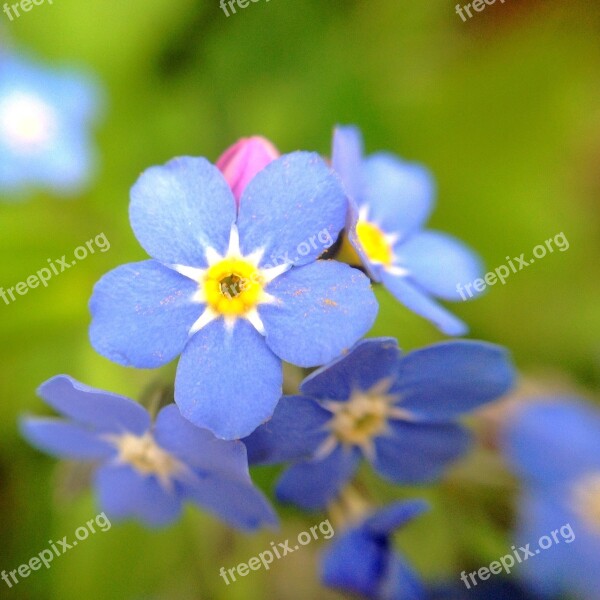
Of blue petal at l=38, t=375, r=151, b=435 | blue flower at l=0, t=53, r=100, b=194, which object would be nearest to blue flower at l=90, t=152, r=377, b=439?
blue petal at l=38, t=375, r=151, b=435

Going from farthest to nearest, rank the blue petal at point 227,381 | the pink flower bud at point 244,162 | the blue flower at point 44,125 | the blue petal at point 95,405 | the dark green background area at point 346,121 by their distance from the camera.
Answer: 1. the blue flower at point 44,125
2. the dark green background area at point 346,121
3. the pink flower bud at point 244,162
4. the blue petal at point 95,405
5. the blue petal at point 227,381

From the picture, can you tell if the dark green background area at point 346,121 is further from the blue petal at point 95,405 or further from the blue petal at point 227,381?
the blue petal at point 227,381

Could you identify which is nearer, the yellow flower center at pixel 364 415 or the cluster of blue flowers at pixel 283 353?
the cluster of blue flowers at pixel 283 353

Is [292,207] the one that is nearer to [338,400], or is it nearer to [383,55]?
[338,400]

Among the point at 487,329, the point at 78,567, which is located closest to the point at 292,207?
the point at 78,567

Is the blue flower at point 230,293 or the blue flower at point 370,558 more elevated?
the blue flower at point 230,293

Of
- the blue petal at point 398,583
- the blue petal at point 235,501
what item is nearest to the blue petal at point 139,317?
the blue petal at point 235,501
